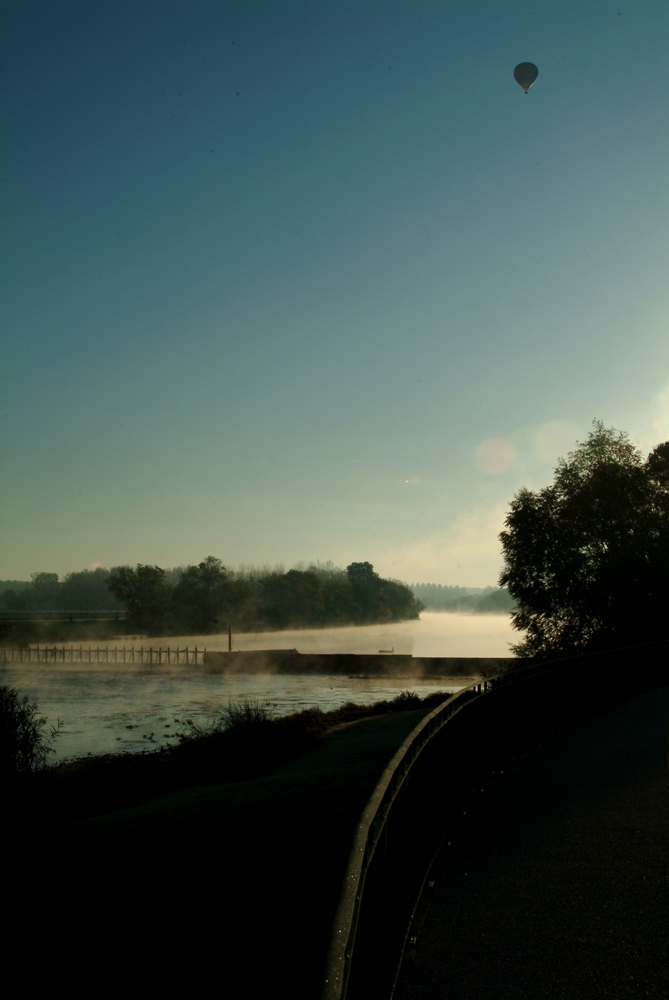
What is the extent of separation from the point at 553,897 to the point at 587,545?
43752 millimetres

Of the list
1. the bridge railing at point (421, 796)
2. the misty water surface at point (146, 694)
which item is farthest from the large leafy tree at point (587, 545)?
the bridge railing at point (421, 796)

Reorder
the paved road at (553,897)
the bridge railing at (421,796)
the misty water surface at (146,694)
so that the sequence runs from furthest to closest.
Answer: the misty water surface at (146,694)
the paved road at (553,897)
the bridge railing at (421,796)

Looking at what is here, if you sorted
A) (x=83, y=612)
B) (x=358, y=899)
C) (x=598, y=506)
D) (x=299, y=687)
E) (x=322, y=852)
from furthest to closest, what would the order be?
(x=83, y=612), (x=299, y=687), (x=598, y=506), (x=322, y=852), (x=358, y=899)

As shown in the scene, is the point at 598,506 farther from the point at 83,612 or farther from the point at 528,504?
the point at 83,612

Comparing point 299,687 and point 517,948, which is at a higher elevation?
point 517,948

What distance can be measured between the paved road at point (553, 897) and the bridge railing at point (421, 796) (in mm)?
219

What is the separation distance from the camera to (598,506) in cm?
4644

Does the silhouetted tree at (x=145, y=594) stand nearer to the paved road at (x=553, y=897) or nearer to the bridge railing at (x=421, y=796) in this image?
the bridge railing at (x=421, y=796)

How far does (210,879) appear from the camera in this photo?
→ 8.27 metres

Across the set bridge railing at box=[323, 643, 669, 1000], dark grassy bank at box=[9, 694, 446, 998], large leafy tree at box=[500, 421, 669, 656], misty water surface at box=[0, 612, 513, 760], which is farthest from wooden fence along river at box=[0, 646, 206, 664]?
bridge railing at box=[323, 643, 669, 1000]

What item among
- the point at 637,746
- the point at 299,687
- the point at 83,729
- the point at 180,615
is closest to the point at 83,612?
the point at 180,615

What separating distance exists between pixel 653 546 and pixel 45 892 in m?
41.8

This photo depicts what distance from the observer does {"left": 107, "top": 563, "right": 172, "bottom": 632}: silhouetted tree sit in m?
144

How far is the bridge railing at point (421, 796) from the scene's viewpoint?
376 centimetres
